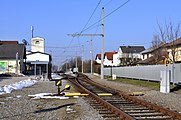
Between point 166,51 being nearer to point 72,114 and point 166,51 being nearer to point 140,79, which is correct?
point 140,79

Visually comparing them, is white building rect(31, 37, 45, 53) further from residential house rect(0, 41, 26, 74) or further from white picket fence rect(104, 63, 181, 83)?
white picket fence rect(104, 63, 181, 83)

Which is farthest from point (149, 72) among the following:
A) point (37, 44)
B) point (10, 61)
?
point (37, 44)

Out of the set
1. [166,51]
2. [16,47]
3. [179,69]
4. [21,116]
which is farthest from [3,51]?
[21,116]

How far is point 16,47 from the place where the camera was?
262 ft

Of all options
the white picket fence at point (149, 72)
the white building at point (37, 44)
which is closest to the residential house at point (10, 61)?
the white picket fence at point (149, 72)

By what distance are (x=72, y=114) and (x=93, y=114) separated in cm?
74

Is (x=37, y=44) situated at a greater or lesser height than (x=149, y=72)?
greater

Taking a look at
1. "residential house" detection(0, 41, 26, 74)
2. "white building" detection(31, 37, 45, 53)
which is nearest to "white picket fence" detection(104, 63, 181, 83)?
"residential house" detection(0, 41, 26, 74)

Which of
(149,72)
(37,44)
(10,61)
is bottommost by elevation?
(149,72)

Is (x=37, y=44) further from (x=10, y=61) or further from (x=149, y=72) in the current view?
(x=149, y=72)

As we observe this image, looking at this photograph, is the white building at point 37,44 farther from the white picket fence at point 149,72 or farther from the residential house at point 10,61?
the white picket fence at point 149,72

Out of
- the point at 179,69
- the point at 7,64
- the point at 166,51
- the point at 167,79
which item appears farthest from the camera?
the point at 7,64

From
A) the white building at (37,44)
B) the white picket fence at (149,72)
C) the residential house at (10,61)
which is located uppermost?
the white building at (37,44)

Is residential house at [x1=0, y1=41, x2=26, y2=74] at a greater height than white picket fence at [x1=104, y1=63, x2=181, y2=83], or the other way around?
residential house at [x1=0, y1=41, x2=26, y2=74]
